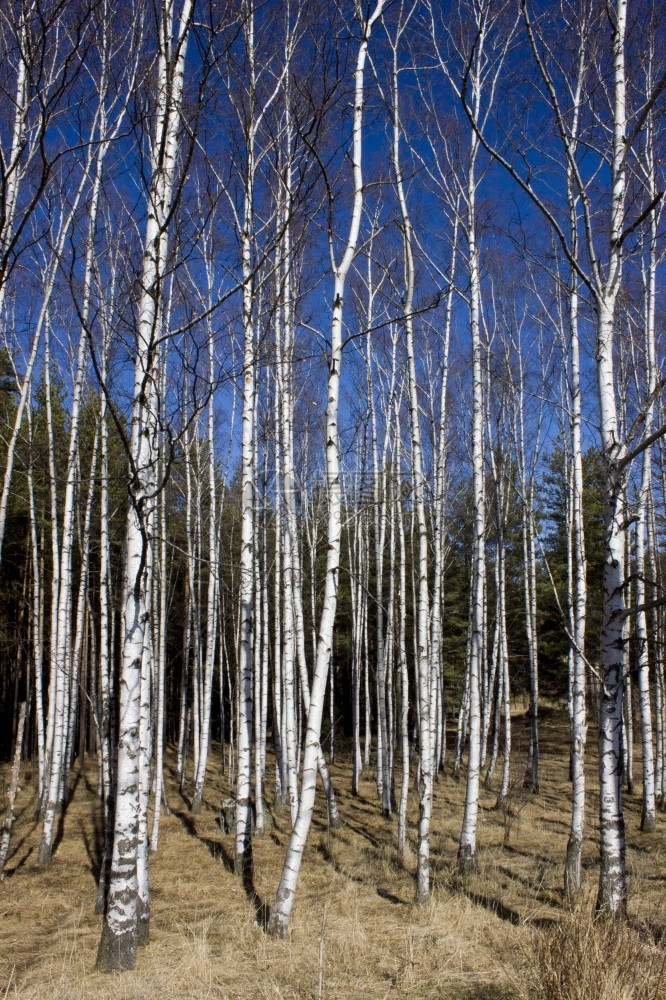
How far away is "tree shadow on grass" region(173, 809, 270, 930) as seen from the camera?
5695 mm

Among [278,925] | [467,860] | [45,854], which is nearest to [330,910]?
[278,925]

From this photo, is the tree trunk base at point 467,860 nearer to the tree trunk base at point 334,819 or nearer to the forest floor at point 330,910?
the forest floor at point 330,910

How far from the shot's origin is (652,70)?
22.1 ft

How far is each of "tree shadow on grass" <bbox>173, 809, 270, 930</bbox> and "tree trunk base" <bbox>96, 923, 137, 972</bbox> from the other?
1293mm

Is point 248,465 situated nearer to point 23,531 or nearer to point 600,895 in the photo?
point 600,895

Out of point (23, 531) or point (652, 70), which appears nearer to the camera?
point (652, 70)

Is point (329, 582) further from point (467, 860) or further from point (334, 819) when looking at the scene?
point (334, 819)

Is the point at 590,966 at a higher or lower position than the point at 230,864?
higher

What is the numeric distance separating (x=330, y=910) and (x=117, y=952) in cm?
246

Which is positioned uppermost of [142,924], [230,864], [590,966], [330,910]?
[590,966]

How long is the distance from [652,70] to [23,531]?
15.0 metres

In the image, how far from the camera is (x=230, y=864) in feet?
27.9

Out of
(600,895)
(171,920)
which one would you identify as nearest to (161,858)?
(171,920)

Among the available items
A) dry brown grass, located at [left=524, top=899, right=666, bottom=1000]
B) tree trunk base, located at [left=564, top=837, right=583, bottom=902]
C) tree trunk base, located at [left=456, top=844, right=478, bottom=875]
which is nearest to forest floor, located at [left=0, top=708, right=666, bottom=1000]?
dry brown grass, located at [left=524, top=899, right=666, bottom=1000]
